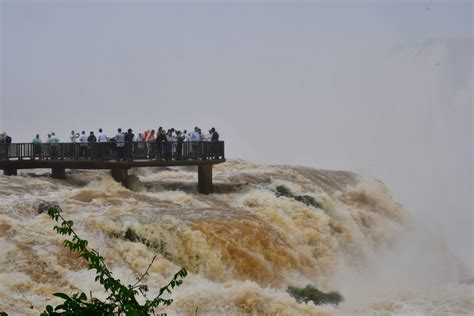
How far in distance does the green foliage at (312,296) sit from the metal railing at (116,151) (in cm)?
690

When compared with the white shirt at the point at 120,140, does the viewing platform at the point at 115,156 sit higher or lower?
lower

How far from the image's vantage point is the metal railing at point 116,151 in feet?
70.4

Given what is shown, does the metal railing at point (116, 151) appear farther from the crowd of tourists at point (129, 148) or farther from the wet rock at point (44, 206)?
the wet rock at point (44, 206)

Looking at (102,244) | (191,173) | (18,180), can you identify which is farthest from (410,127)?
(102,244)

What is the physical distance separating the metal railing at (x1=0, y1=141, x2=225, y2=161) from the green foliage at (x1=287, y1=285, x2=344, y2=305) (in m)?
6.90

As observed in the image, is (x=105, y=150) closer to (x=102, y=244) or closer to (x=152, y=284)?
(x=102, y=244)

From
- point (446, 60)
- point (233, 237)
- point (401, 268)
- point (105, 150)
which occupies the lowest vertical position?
point (401, 268)

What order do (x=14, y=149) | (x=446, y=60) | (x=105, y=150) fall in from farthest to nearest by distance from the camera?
(x=446, y=60), (x=14, y=149), (x=105, y=150)

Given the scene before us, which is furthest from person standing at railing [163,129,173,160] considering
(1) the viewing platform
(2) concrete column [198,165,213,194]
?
(2) concrete column [198,165,213,194]

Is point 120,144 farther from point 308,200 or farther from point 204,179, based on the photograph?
point 308,200

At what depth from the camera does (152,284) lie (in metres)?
14.1

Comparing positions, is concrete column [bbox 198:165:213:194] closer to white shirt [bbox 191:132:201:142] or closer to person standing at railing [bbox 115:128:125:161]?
white shirt [bbox 191:132:201:142]

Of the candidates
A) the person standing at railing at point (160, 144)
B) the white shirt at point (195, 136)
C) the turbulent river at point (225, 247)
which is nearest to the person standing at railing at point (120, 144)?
the turbulent river at point (225, 247)

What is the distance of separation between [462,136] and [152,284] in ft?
155
